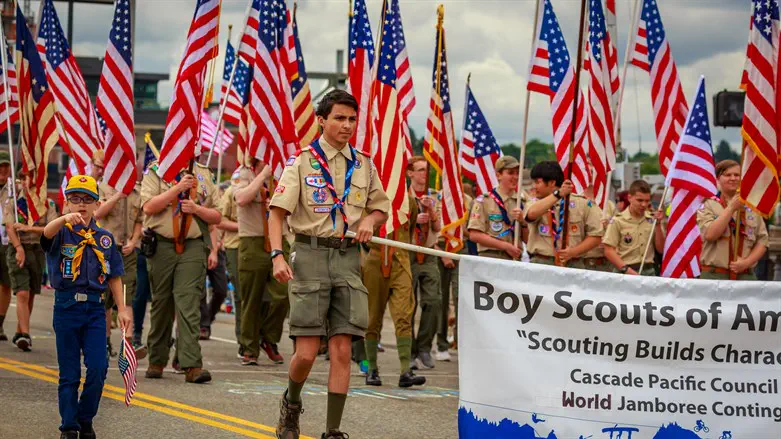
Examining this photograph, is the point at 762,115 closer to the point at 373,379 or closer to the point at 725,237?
the point at 725,237

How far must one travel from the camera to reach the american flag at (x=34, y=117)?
46.2 ft

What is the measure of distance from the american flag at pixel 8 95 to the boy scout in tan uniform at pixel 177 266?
11.9ft

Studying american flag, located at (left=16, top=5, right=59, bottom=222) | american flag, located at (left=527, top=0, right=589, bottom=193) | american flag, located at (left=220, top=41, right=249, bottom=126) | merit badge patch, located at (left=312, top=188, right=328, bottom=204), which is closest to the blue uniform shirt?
merit badge patch, located at (left=312, top=188, right=328, bottom=204)

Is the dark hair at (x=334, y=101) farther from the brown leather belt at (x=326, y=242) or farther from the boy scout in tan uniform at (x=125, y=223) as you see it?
the boy scout in tan uniform at (x=125, y=223)

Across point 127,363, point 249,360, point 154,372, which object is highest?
point 127,363

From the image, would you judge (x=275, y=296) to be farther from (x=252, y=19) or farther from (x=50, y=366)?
(x=252, y=19)

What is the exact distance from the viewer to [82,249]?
8.23 m

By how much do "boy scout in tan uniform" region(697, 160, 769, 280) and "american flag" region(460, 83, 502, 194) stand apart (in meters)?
3.28

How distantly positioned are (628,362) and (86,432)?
342cm

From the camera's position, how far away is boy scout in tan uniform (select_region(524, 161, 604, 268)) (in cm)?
1191

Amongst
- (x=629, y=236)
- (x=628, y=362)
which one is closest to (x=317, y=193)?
(x=628, y=362)

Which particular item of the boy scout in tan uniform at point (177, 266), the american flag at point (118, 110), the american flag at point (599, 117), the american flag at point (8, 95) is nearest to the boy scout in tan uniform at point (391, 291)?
the boy scout in tan uniform at point (177, 266)

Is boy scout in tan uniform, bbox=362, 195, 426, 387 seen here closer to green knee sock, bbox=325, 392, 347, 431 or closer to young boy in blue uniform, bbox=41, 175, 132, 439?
green knee sock, bbox=325, 392, 347, 431

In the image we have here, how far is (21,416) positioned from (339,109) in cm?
321
